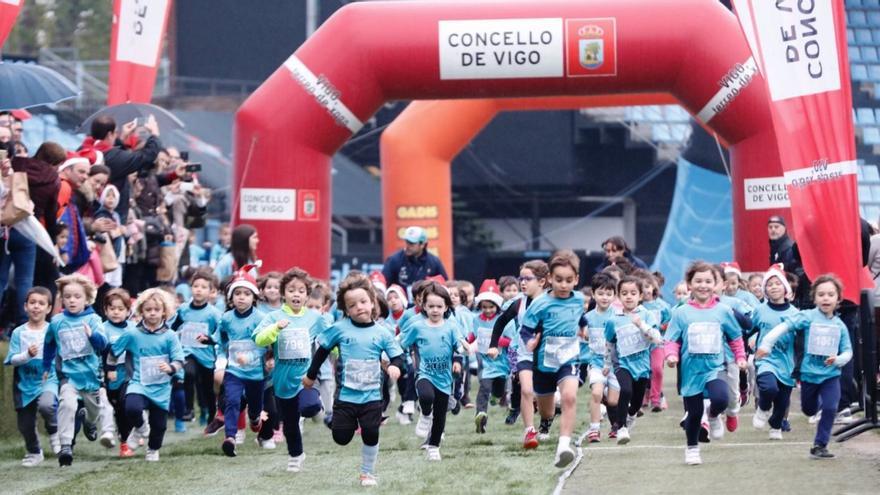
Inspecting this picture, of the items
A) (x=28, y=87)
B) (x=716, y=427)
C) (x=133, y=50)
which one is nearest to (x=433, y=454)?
(x=716, y=427)

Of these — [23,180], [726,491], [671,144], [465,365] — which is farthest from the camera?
[671,144]

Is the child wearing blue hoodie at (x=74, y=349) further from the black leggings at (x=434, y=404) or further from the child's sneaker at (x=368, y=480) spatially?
the child's sneaker at (x=368, y=480)

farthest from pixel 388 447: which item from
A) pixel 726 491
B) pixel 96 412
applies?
pixel 726 491

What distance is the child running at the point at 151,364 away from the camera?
13102 mm

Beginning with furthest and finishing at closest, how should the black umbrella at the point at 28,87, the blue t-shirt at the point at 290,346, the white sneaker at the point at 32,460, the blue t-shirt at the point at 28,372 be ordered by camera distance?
the black umbrella at the point at 28,87, the blue t-shirt at the point at 28,372, the white sneaker at the point at 32,460, the blue t-shirt at the point at 290,346

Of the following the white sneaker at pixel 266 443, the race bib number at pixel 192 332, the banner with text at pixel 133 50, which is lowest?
the white sneaker at pixel 266 443

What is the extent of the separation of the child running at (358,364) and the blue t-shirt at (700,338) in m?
2.23

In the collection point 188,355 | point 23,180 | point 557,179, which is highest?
point 557,179

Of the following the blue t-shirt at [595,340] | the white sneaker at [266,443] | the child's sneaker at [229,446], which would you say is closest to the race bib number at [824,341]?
the blue t-shirt at [595,340]

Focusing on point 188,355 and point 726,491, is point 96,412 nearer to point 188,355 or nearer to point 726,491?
point 188,355

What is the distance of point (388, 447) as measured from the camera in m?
13.8

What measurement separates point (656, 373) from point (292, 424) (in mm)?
5643

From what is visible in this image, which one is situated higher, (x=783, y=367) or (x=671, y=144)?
(x=671, y=144)

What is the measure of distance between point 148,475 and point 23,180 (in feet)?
9.08
